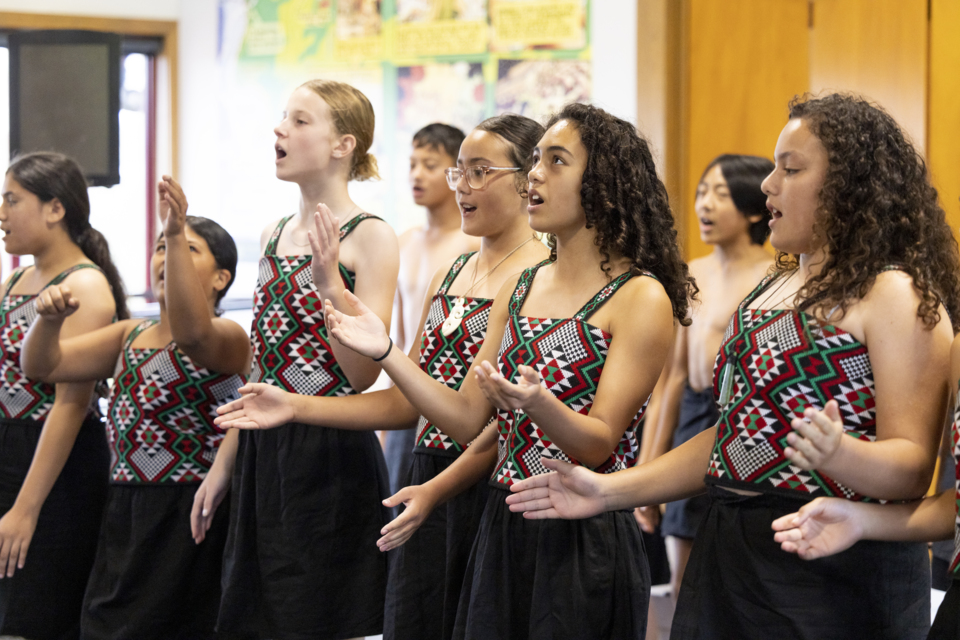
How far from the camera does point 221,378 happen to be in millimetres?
2613

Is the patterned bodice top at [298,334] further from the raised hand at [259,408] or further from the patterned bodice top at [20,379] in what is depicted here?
the patterned bodice top at [20,379]

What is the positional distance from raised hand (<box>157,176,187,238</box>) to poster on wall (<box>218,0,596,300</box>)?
114 inches

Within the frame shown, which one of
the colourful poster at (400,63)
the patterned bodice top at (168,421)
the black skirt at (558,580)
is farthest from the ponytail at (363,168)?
the colourful poster at (400,63)

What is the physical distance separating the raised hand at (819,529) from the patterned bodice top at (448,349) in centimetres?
87

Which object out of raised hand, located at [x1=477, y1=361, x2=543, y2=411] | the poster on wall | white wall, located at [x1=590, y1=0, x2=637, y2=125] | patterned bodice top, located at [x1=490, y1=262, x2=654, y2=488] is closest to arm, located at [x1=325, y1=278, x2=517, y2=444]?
patterned bodice top, located at [x1=490, y1=262, x2=654, y2=488]

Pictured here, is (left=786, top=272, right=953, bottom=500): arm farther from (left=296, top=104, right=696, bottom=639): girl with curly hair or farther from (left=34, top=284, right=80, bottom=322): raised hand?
(left=34, top=284, right=80, bottom=322): raised hand

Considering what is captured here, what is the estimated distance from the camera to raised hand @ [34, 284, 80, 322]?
2.43 m

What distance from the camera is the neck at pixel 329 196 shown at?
7.69ft

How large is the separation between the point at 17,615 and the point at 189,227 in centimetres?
116

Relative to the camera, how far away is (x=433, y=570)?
2090 mm

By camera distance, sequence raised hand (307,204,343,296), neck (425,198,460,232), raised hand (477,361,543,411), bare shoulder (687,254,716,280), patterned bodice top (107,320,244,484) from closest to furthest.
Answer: raised hand (477,361,543,411), raised hand (307,204,343,296), patterned bodice top (107,320,244,484), bare shoulder (687,254,716,280), neck (425,198,460,232)

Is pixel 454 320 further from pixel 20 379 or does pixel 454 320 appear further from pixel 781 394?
pixel 20 379

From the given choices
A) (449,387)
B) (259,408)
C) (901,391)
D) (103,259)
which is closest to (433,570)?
(449,387)

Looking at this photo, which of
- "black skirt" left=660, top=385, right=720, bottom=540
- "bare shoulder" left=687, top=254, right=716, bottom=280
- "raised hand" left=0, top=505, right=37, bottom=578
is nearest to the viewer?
"raised hand" left=0, top=505, right=37, bottom=578
